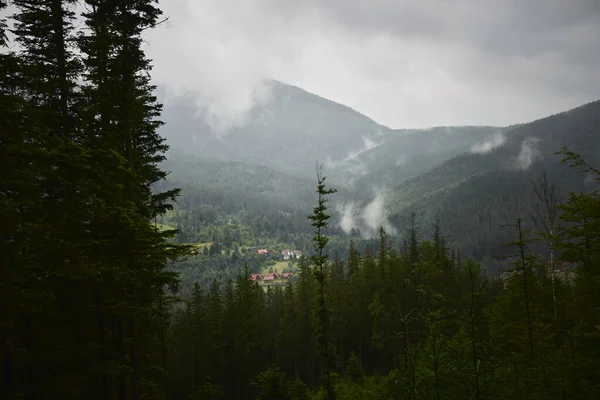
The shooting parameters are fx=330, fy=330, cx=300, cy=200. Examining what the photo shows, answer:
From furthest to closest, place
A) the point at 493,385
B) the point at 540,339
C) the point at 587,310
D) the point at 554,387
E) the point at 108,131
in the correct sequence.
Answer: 1. the point at 540,339
2. the point at 108,131
3. the point at 587,310
4. the point at 554,387
5. the point at 493,385

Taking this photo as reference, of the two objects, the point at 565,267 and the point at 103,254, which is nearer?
the point at 103,254

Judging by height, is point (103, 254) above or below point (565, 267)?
above

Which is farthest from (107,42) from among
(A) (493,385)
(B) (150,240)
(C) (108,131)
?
(A) (493,385)

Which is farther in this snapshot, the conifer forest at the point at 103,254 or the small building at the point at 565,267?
the small building at the point at 565,267

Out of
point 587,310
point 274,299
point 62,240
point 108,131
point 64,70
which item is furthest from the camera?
point 274,299

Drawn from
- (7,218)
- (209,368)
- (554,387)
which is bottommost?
(209,368)

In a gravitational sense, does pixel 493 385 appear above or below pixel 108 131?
below

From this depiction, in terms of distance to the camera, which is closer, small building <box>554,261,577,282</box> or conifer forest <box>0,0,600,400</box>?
conifer forest <box>0,0,600,400</box>

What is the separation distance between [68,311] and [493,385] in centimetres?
1156

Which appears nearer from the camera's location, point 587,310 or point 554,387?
point 554,387

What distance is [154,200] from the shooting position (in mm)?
16656

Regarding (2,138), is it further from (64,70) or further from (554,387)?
(554,387)

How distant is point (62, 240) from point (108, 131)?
14.6ft

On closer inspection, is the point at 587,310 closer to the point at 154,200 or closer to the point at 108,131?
the point at 108,131
